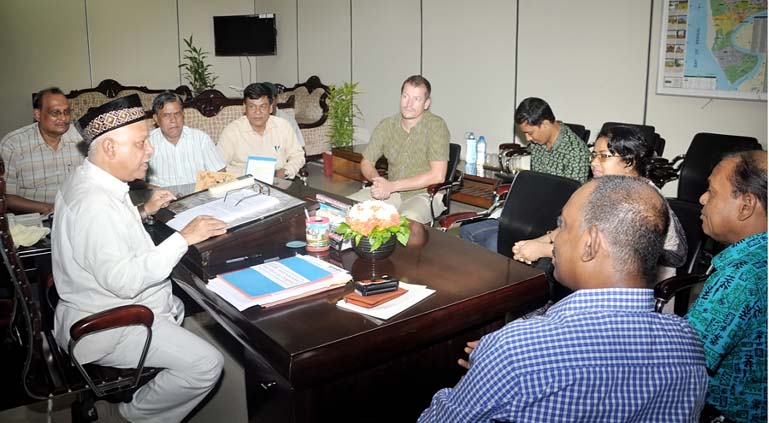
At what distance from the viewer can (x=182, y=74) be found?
998 centimetres

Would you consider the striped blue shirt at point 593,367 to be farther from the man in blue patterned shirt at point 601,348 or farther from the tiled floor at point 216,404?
the tiled floor at point 216,404

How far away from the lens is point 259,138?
442cm

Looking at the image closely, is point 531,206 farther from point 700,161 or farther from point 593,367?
point 700,161

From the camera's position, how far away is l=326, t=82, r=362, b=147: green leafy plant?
7.56 metres

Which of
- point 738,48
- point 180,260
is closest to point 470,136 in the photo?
point 738,48

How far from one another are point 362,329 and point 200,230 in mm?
849

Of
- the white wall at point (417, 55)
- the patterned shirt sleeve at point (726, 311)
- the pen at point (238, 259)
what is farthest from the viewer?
the white wall at point (417, 55)

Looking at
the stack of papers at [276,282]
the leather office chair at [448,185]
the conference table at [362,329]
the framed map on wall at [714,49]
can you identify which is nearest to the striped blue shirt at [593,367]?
the conference table at [362,329]

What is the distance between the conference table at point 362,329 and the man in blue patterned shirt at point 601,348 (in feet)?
1.39

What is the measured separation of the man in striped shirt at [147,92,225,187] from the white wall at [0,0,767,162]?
11.0 ft

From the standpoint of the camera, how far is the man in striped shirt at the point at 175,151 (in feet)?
12.8

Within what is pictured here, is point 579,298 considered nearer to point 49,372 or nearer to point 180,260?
point 180,260

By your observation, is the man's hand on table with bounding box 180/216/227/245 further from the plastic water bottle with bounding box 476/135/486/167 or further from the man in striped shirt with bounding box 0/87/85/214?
the plastic water bottle with bounding box 476/135/486/167

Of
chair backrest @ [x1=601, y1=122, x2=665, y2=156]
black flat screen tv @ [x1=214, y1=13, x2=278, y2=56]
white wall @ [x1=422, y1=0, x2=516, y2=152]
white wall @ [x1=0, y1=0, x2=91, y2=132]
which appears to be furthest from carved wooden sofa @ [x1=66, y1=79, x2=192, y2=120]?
chair backrest @ [x1=601, y1=122, x2=665, y2=156]
